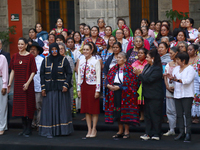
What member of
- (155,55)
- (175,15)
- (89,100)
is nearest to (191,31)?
(175,15)

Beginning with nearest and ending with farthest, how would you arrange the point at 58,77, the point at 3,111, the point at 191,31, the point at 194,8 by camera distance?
the point at 58,77, the point at 3,111, the point at 191,31, the point at 194,8

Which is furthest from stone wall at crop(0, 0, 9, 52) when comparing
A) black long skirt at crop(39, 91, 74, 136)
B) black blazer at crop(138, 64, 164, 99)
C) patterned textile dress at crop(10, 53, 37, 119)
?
black blazer at crop(138, 64, 164, 99)

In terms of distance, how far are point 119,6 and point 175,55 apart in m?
5.87

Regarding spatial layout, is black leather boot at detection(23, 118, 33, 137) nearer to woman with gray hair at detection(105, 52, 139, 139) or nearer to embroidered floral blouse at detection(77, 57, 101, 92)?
embroidered floral blouse at detection(77, 57, 101, 92)

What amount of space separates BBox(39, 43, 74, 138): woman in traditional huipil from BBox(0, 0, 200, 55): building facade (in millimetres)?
5404

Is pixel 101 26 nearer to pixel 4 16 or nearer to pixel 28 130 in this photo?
pixel 28 130

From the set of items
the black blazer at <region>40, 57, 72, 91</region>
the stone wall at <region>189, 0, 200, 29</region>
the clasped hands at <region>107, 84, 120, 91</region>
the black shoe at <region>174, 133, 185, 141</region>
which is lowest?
the black shoe at <region>174, 133, 185, 141</region>

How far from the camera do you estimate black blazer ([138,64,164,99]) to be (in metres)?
6.68

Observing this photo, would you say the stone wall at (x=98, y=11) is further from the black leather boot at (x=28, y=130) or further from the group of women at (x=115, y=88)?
the black leather boot at (x=28, y=130)

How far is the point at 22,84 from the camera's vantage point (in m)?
7.34

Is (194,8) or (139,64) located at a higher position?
(194,8)

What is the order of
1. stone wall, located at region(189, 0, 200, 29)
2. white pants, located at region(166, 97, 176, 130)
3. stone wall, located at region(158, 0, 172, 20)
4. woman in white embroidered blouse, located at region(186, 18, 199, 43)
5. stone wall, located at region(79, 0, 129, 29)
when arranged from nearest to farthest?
1. white pants, located at region(166, 97, 176, 130)
2. woman in white embroidered blouse, located at region(186, 18, 199, 43)
3. stone wall, located at region(79, 0, 129, 29)
4. stone wall, located at region(189, 0, 200, 29)
5. stone wall, located at region(158, 0, 172, 20)

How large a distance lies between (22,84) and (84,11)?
5668mm

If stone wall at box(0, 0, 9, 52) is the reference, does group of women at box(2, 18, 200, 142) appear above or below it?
below
